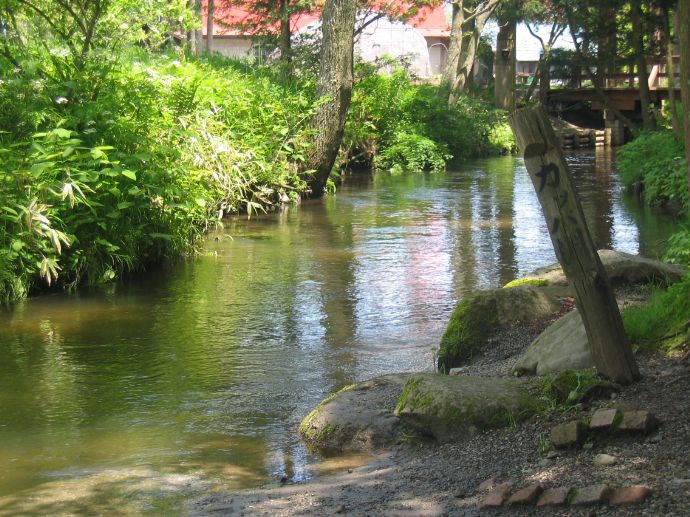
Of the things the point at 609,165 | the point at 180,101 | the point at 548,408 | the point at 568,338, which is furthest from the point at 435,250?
the point at 609,165

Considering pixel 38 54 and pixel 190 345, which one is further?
pixel 38 54

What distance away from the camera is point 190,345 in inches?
329

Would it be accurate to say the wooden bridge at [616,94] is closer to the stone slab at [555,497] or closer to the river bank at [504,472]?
the river bank at [504,472]

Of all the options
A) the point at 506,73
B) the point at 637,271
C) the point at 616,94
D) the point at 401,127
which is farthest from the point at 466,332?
the point at 506,73

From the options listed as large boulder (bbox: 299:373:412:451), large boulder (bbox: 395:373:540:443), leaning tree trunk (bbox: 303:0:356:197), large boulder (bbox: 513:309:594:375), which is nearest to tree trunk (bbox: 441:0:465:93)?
leaning tree trunk (bbox: 303:0:356:197)

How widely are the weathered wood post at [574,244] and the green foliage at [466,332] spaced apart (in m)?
1.85

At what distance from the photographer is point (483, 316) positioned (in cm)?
741

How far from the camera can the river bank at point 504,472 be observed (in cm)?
418

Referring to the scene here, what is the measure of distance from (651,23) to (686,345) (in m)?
18.9

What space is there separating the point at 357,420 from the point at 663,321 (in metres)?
2.06

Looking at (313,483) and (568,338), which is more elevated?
(568,338)

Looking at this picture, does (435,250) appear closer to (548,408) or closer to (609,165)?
(548,408)

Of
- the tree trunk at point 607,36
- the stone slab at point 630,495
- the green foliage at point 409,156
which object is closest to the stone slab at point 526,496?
the stone slab at point 630,495

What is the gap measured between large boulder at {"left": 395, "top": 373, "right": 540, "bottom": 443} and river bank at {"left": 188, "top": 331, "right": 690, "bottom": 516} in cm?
8
